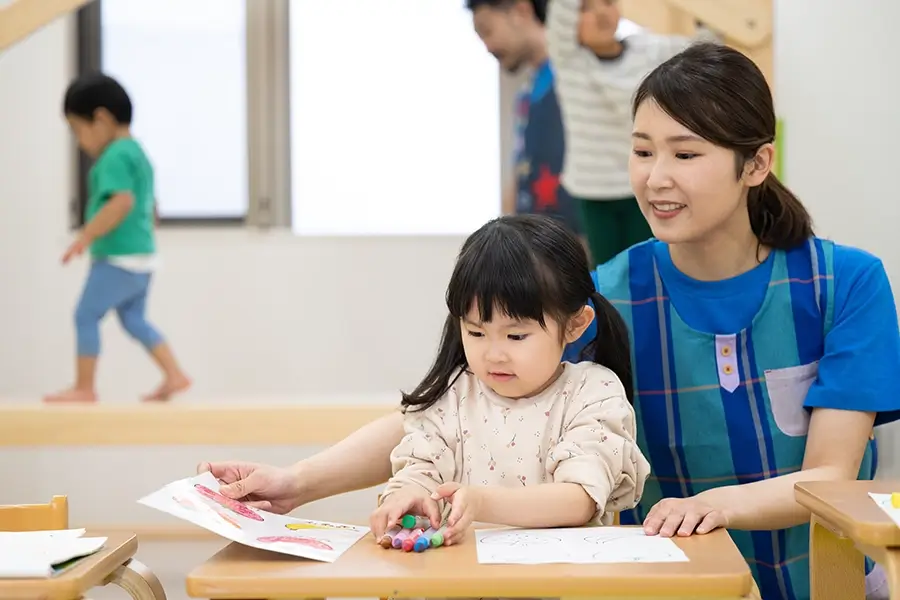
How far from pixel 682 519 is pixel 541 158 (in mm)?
2871

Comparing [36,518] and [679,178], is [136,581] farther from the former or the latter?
[679,178]

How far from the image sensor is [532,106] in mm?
3826

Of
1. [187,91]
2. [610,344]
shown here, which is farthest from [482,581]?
[187,91]

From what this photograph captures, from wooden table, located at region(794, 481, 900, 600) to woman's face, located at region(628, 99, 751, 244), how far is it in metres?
0.38

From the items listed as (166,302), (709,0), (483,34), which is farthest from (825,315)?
(166,302)

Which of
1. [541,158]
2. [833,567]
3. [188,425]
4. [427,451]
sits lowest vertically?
[188,425]

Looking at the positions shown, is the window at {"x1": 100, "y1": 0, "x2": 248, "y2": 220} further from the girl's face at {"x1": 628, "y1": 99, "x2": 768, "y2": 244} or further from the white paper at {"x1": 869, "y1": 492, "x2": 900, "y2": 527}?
the white paper at {"x1": 869, "y1": 492, "x2": 900, "y2": 527}

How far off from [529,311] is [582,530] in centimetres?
25

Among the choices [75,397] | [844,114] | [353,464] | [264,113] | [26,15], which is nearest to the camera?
[353,464]

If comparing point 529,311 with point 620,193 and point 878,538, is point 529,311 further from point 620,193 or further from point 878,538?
point 620,193

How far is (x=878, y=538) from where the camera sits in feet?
2.93

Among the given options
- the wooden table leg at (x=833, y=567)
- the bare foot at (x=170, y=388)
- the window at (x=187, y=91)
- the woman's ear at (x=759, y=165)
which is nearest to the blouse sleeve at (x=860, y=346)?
the woman's ear at (x=759, y=165)

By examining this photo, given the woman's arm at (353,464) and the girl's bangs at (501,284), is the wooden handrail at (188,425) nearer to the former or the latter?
the woman's arm at (353,464)

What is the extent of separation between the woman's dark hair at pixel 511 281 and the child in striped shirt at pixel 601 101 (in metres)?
1.70
